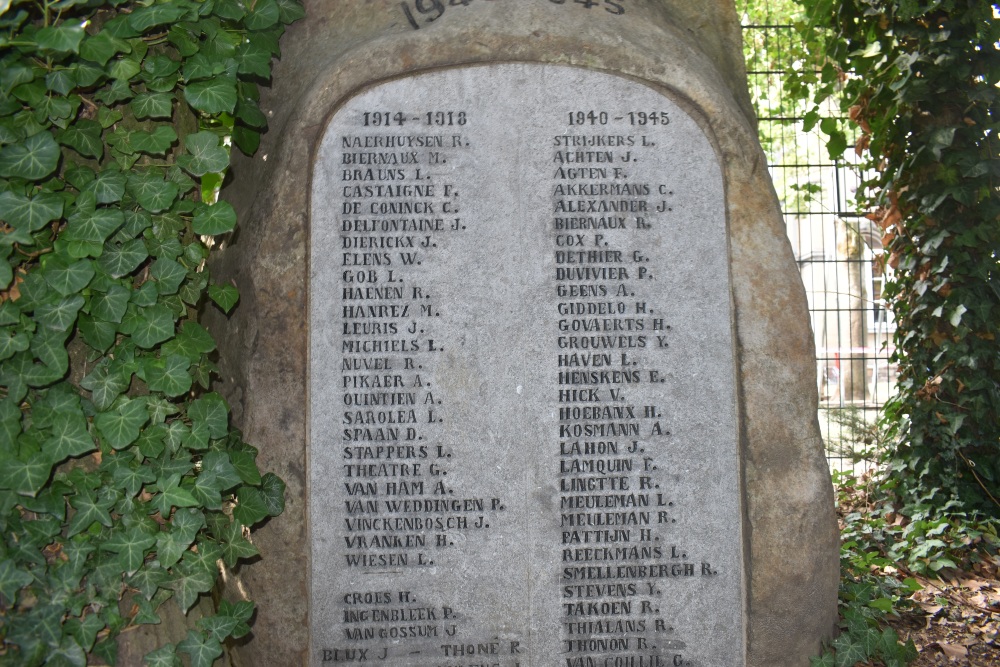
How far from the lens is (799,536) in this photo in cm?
348

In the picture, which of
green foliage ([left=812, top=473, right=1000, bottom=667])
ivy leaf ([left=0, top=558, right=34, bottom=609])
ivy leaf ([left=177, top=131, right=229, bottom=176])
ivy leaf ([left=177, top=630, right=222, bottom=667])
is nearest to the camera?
ivy leaf ([left=0, top=558, right=34, bottom=609])

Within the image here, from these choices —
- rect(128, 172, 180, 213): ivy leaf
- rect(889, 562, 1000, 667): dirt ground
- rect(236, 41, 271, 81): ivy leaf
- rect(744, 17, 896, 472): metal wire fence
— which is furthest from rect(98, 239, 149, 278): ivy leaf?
rect(744, 17, 896, 472): metal wire fence

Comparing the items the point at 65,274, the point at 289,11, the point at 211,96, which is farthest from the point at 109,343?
the point at 289,11

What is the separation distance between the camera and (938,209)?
5.51m

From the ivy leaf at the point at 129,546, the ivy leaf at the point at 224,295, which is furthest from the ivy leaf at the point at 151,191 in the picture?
the ivy leaf at the point at 129,546

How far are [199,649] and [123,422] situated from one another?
858mm

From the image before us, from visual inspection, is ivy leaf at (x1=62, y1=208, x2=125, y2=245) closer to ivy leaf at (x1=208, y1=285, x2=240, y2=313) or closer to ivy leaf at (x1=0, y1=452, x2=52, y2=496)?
ivy leaf at (x1=208, y1=285, x2=240, y2=313)

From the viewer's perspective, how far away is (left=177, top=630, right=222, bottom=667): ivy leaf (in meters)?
3.06

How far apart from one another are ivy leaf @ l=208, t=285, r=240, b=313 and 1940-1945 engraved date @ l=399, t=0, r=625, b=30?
4.49ft

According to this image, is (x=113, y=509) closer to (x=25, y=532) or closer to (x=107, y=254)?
(x=25, y=532)

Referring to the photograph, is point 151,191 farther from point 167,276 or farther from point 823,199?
point 823,199

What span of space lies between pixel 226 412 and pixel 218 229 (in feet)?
2.23

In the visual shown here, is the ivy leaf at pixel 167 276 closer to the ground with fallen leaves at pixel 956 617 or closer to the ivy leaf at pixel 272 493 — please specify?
the ivy leaf at pixel 272 493

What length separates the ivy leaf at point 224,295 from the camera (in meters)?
3.33
